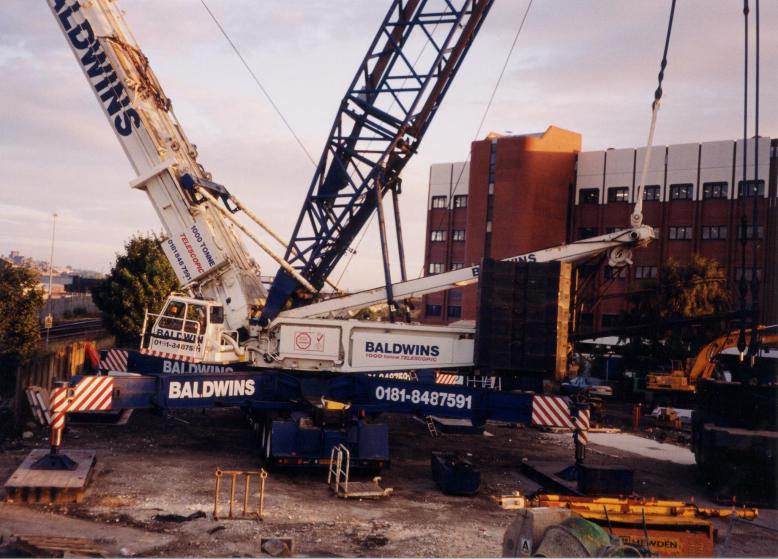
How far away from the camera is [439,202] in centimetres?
6381

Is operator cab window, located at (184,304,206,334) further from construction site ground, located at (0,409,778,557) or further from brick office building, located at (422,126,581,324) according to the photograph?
brick office building, located at (422,126,581,324)

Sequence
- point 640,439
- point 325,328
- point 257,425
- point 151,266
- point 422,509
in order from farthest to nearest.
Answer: point 151,266, point 640,439, point 257,425, point 325,328, point 422,509

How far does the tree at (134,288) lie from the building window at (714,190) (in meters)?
36.5

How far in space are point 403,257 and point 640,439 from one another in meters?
11.7

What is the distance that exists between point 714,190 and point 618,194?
22.4 ft

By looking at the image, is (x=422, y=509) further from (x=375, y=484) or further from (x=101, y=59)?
(x=101, y=59)

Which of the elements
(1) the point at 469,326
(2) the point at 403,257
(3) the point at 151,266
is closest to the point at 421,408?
(1) the point at 469,326

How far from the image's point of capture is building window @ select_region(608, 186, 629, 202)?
54.3 meters

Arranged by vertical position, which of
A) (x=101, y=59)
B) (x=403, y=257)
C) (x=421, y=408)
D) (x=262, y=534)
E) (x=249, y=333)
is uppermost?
(x=101, y=59)

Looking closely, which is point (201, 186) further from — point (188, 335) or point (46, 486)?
point (46, 486)

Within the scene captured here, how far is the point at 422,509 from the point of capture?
13.7 meters

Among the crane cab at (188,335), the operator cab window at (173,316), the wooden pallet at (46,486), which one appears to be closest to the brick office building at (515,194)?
the crane cab at (188,335)

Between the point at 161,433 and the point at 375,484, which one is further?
the point at 161,433

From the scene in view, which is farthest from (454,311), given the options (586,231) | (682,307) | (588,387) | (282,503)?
(282,503)
